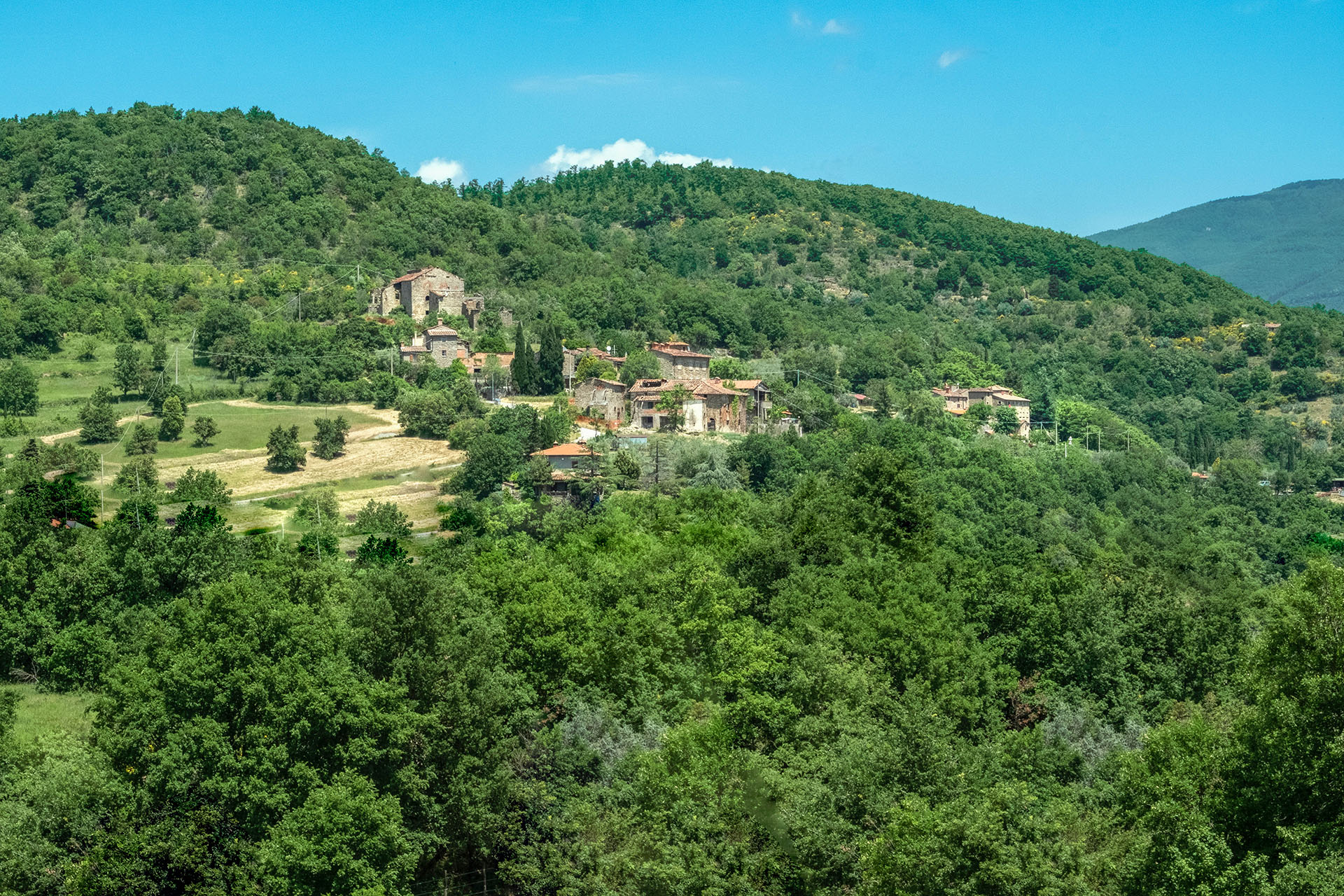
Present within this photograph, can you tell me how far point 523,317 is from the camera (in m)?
95.1

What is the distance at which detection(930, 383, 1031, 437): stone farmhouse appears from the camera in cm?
10231

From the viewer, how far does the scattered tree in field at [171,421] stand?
69.2 m

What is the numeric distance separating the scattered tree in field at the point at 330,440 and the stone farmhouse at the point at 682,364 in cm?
2428

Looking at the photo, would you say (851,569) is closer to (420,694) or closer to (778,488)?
(420,694)

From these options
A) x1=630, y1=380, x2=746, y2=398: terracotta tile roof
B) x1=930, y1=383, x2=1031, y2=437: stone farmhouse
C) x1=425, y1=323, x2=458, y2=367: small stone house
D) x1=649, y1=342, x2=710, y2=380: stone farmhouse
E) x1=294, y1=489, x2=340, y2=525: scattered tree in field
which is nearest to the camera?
x1=294, y1=489, x2=340, y2=525: scattered tree in field

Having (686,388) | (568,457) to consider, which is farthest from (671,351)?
(568,457)

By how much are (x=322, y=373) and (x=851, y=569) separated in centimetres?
5018

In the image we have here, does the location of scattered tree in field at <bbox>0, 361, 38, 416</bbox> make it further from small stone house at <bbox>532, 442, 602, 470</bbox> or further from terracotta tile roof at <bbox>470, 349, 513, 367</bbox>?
small stone house at <bbox>532, 442, 602, 470</bbox>

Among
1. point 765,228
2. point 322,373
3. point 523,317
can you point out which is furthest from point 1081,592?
point 765,228

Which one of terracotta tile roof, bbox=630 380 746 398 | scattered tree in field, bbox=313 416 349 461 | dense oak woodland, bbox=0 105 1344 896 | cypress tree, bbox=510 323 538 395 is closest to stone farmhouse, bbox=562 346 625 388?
cypress tree, bbox=510 323 538 395

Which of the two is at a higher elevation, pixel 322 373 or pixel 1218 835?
pixel 322 373

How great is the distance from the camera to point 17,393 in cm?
7125

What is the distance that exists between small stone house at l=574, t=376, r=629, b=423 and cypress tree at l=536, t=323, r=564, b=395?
3543mm

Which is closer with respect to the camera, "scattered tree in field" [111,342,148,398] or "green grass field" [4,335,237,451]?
"green grass field" [4,335,237,451]
